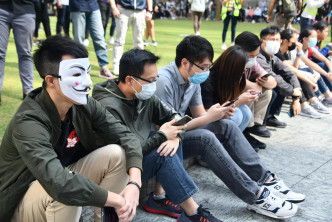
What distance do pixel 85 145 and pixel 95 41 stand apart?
12.7 ft

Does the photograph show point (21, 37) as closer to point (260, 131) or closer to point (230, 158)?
point (230, 158)

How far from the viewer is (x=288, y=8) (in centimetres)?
780

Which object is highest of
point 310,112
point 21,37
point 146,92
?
point 21,37

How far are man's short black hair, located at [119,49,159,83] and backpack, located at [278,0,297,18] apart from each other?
5.97m

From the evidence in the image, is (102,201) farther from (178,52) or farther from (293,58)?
(293,58)

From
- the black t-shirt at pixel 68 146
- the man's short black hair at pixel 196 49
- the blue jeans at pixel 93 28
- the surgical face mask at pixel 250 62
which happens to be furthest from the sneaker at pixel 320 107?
the black t-shirt at pixel 68 146

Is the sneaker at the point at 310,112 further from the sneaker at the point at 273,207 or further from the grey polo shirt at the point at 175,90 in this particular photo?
the sneaker at the point at 273,207

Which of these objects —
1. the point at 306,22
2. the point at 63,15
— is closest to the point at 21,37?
the point at 63,15

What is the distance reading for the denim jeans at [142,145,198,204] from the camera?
244 cm

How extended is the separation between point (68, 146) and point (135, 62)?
0.74 meters

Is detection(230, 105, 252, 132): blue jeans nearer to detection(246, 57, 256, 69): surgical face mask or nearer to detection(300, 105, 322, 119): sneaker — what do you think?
detection(246, 57, 256, 69): surgical face mask

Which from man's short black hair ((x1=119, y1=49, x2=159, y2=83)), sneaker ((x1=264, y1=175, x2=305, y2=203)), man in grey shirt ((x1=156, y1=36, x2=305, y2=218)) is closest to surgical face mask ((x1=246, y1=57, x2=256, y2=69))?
man in grey shirt ((x1=156, y1=36, x2=305, y2=218))

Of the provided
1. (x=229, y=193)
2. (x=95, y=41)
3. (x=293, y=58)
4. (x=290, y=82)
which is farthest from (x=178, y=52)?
(x=293, y=58)

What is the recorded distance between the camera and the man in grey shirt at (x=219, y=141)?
9.10 feet
